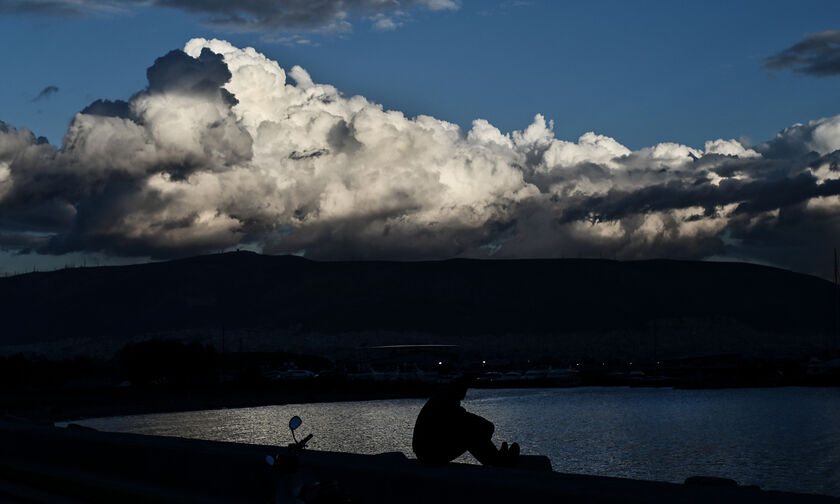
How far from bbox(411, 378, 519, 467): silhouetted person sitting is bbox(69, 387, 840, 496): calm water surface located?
43.9 m

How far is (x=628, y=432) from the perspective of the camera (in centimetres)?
10825

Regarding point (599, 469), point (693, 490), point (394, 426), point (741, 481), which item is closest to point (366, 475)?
point (693, 490)

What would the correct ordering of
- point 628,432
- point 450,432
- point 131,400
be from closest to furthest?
1. point 450,432
2. point 628,432
3. point 131,400

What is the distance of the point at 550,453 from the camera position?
83250mm

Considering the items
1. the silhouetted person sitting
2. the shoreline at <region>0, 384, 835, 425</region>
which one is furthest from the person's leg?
the shoreline at <region>0, 384, 835, 425</region>

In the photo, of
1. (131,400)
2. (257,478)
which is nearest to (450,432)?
(257,478)

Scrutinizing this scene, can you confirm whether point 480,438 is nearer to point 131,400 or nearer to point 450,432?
point 450,432

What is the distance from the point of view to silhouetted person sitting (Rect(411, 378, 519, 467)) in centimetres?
1677

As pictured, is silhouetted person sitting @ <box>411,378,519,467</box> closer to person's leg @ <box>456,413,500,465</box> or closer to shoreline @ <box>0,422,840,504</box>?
person's leg @ <box>456,413,500,465</box>

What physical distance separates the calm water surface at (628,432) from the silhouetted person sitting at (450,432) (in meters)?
43.9

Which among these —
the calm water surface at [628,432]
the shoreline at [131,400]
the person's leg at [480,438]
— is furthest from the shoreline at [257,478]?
the shoreline at [131,400]

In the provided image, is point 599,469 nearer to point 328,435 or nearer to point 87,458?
point 328,435

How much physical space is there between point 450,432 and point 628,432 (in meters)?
94.9

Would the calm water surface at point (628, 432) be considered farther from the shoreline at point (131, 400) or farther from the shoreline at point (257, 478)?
the shoreline at point (257, 478)
